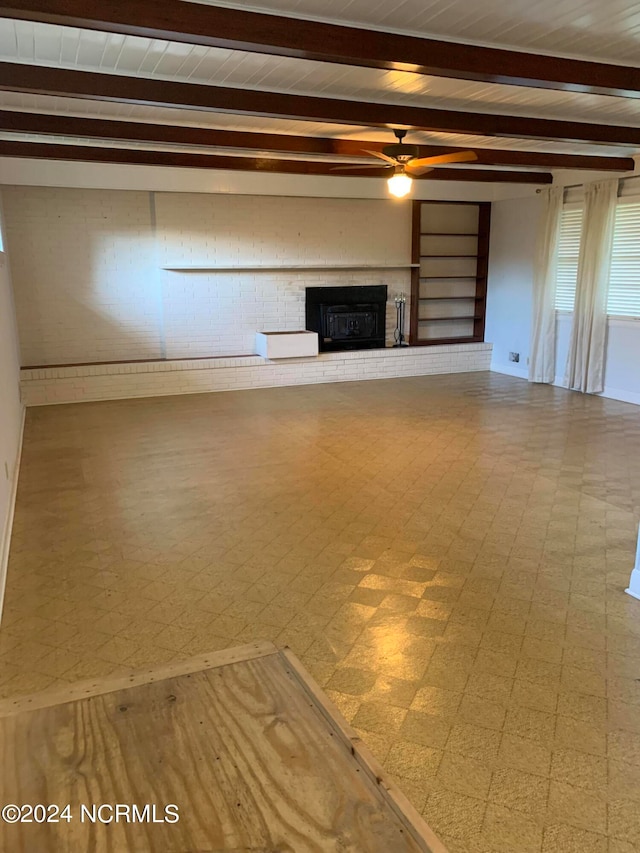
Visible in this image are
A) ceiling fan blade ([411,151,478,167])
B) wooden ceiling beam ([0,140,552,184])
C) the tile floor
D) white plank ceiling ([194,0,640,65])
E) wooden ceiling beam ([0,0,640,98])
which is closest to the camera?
the tile floor

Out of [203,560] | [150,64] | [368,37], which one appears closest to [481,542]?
[203,560]

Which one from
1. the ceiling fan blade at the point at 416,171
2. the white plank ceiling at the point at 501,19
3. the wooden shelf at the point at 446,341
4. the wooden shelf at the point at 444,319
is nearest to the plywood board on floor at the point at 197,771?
the white plank ceiling at the point at 501,19

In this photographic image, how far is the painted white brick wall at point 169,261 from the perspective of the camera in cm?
743

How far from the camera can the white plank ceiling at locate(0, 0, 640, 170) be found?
287 centimetres

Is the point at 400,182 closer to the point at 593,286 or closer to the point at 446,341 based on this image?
the point at 593,286

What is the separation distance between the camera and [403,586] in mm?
3191

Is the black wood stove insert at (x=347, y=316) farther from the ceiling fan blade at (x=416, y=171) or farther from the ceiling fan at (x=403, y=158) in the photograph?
the ceiling fan at (x=403, y=158)

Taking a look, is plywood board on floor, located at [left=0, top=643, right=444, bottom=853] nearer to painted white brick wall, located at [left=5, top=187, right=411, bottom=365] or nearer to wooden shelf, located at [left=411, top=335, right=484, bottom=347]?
painted white brick wall, located at [left=5, top=187, right=411, bottom=365]

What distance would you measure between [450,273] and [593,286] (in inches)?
101

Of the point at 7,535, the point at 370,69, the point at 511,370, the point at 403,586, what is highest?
the point at 370,69

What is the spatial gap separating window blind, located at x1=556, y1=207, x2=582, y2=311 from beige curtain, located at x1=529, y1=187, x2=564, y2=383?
9 centimetres

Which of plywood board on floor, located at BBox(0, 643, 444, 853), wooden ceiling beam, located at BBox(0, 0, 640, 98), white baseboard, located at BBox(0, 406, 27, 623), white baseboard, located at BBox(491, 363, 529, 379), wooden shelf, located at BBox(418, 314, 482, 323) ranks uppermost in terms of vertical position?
wooden ceiling beam, located at BBox(0, 0, 640, 98)

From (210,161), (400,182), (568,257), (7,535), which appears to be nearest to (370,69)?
(400,182)

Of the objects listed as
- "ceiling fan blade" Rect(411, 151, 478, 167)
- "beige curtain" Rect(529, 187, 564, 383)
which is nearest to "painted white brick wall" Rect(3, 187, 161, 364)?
"ceiling fan blade" Rect(411, 151, 478, 167)
